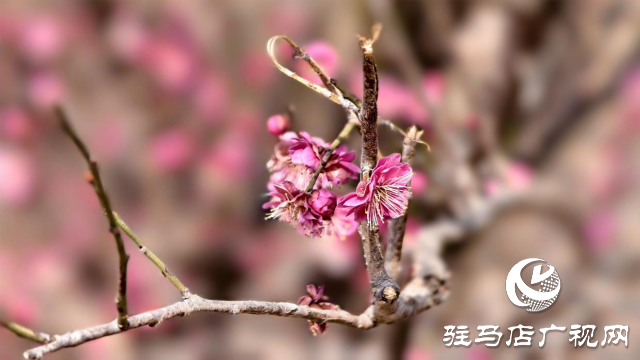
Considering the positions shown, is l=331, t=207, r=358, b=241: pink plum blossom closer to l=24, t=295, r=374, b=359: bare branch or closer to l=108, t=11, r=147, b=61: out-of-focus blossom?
l=24, t=295, r=374, b=359: bare branch

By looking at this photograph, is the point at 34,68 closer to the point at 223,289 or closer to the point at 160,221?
the point at 160,221

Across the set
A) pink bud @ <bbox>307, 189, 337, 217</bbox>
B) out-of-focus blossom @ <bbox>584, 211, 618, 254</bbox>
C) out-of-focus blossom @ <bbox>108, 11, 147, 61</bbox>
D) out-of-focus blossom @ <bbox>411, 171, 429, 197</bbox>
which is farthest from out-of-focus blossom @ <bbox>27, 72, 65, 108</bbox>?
out-of-focus blossom @ <bbox>584, 211, 618, 254</bbox>

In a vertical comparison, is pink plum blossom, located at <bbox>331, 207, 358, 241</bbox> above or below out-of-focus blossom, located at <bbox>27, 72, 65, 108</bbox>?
below

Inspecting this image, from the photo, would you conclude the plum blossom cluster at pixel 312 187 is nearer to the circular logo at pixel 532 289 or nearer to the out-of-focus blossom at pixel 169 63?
the circular logo at pixel 532 289

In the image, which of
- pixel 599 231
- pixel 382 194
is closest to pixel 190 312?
pixel 382 194

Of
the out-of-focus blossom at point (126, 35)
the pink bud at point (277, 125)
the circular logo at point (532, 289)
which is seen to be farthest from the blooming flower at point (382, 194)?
the out-of-focus blossom at point (126, 35)

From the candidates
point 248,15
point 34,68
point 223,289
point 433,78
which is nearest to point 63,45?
point 34,68
